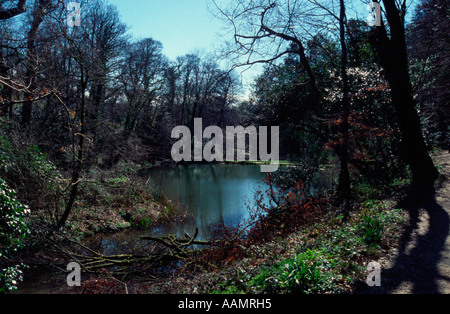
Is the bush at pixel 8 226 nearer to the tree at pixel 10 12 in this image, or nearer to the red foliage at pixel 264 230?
the red foliage at pixel 264 230

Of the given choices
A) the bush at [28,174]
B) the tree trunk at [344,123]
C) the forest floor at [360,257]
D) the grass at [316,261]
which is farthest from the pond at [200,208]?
the grass at [316,261]

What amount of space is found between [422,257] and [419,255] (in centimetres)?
6

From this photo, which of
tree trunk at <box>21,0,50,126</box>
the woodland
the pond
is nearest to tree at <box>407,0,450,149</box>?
the woodland

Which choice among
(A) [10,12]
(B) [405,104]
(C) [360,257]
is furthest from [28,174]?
(B) [405,104]

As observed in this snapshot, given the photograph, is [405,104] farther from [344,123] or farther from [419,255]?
[419,255]

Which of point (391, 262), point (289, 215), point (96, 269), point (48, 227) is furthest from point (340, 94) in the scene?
point (48, 227)

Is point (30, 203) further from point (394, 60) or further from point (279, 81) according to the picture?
point (394, 60)

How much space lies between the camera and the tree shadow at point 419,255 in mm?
3373

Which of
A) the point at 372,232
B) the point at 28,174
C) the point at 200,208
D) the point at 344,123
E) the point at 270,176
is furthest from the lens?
the point at 200,208

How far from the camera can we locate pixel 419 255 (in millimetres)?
4078

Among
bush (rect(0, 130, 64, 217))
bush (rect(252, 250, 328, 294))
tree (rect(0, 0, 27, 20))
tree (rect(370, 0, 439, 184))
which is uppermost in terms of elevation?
tree (rect(0, 0, 27, 20))

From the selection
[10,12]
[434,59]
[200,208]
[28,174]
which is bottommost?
[200,208]

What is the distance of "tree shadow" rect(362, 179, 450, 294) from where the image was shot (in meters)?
3.37

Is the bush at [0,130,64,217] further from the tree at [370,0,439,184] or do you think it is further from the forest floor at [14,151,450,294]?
the tree at [370,0,439,184]
